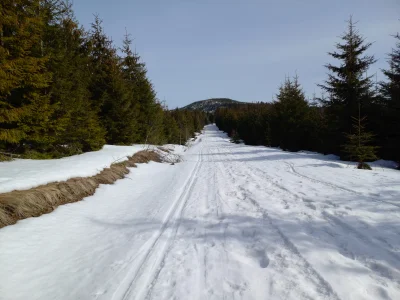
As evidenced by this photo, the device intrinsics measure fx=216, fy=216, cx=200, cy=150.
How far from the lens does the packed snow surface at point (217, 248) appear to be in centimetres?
276

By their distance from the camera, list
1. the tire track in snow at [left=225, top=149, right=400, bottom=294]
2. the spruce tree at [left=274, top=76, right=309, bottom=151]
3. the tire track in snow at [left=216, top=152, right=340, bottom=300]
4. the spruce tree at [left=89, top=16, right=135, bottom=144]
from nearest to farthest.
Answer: the tire track in snow at [left=216, top=152, right=340, bottom=300] < the tire track in snow at [left=225, top=149, right=400, bottom=294] < the spruce tree at [left=89, top=16, right=135, bottom=144] < the spruce tree at [left=274, top=76, right=309, bottom=151]

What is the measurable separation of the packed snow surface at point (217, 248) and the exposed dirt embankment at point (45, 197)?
0.28 metres

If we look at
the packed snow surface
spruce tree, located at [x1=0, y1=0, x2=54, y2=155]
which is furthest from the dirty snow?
spruce tree, located at [x1=0, y1=0, x2=54, y2=155]

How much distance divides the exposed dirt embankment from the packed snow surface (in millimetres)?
282

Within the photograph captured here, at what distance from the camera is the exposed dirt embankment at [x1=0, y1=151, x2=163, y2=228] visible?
455 centimetres

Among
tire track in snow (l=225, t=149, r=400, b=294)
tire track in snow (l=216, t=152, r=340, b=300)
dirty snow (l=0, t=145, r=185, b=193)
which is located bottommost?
tire track in snow (l=216, t=152, r=340, b=300)

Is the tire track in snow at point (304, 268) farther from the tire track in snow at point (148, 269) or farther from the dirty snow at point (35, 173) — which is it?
the dirty snow at point (35, 173)

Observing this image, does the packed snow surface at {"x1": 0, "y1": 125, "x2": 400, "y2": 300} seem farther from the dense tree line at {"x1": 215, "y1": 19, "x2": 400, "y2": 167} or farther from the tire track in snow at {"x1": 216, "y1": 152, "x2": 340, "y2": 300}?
the dense tree line at {"x1": 215, "y1": 19, "x2": 400, "y2": 167}

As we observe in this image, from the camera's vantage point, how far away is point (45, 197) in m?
5.45

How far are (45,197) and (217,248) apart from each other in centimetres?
456

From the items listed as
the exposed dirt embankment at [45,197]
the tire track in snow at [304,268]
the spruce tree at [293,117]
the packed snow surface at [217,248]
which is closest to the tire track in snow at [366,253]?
the packed snow surface at [217,248]

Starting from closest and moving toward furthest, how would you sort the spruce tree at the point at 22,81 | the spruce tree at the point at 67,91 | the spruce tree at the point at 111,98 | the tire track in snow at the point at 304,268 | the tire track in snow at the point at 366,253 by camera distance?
the tire track in snow at the point at 304,268
the tire track in snow at the point at 366,253
the spruce tree at the point at 22,81
the spruce tree at the point at 67,91
the spruce tree at the point at 111,98

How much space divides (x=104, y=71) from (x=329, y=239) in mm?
18743

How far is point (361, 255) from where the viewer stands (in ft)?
10.3
